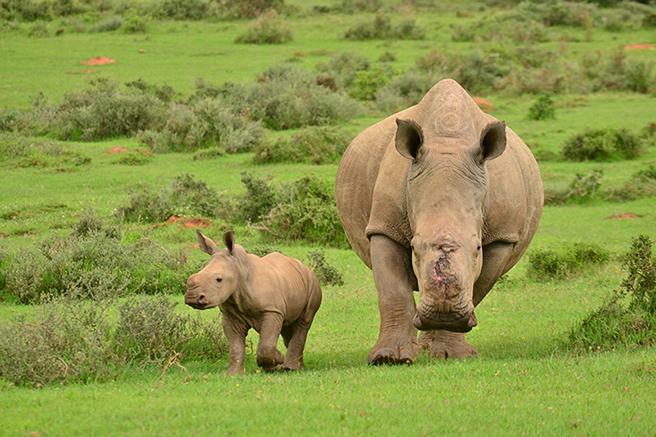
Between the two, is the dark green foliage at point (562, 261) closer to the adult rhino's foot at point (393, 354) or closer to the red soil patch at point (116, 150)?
the adult rhino's foot at point (393, 354)

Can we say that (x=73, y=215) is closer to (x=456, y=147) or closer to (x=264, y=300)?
(x=264, y=300)

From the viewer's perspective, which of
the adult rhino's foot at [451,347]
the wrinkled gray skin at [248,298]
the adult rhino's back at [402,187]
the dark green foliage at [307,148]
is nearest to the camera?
the wrinkled gray skin at [248,298]

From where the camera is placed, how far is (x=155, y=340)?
7371mm

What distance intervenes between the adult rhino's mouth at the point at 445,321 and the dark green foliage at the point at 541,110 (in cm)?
2230

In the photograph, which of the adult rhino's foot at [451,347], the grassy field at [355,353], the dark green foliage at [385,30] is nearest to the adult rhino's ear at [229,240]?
the grassy field at [355,353]

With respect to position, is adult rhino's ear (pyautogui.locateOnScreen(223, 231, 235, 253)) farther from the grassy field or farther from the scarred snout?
the grassy field

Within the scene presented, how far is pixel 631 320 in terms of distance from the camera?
25.6 feet

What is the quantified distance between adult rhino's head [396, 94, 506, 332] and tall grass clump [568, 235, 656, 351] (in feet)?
6.04

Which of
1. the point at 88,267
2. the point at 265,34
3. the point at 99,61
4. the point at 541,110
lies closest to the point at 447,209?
the point at 88,267

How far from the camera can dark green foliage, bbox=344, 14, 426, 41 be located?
42.8m

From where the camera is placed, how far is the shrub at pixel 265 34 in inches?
1553

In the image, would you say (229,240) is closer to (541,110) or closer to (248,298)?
(248,298)

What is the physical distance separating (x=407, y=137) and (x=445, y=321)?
157 cm

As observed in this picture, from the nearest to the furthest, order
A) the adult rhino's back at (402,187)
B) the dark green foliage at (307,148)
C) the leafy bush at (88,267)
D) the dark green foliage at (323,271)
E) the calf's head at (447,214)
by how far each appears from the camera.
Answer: the calf's head at (447,214)
the adult rhino's back at (402,187)
the leafy bush at (88,267)
the dark green foliage at (323,271)
the dark green foliage at (307,148)
